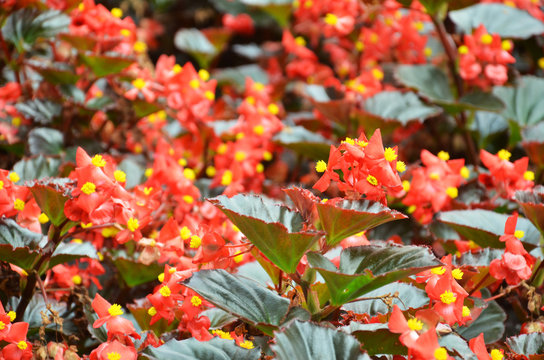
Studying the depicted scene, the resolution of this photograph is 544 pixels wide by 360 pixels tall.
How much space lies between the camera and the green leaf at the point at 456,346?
73 cm

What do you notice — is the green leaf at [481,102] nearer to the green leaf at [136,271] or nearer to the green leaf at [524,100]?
the green leaf at [524,100]

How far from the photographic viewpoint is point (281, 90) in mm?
1920

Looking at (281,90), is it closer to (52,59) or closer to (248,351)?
(52,59)

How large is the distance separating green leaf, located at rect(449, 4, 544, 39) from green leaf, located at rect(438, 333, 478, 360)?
1069 millimetres

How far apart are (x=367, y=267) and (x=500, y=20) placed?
118 cm

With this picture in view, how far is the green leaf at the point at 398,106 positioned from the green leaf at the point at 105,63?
2.08 ft

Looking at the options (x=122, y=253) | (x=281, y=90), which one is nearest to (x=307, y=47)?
(x=281, y=90)

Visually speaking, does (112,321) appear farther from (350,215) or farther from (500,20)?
(500,20)

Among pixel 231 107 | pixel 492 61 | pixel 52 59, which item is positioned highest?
pixel 52 59

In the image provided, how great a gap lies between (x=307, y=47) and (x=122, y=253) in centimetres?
121

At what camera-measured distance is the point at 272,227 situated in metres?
0.69

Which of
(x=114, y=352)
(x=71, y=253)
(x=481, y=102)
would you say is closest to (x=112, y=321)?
(x=114, y=352)

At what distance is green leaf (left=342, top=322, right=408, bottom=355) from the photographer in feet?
2.37

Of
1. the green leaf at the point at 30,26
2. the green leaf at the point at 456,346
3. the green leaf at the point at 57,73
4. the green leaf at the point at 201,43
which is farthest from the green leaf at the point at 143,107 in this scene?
the green leaf at the point at 456,346
